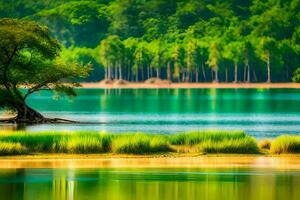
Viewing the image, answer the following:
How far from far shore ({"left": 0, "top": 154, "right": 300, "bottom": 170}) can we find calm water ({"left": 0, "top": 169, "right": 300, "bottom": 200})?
1392 mm

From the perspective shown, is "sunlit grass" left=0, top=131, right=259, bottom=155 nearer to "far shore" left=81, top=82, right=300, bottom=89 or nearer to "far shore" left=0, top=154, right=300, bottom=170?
"far shore" left=0, top=154, right=300, bottom=170

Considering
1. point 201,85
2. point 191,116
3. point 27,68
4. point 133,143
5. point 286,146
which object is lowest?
point 201,85

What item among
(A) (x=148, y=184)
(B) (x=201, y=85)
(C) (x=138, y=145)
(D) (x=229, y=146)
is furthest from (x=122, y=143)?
(B) (x=201, y=85)

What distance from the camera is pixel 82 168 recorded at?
1527 inches

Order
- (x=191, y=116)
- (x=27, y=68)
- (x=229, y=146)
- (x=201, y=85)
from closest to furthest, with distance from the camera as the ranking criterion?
1. (x=229, y=146)
2. (x=27, y=68)
3. (x=191, y=116)
4. (x=201, y=85)

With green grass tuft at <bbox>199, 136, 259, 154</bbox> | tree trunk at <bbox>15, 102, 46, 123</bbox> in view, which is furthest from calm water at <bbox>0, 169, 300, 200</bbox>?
tree trunk at <bbox>15, 102, 46, 123</bbox>

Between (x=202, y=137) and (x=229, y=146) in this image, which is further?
(x=202, y=137)

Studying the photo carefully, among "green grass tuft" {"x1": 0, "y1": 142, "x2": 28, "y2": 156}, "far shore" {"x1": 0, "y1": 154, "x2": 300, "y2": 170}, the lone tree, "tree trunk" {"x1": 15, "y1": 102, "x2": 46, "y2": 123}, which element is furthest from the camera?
"tree trunk" {"x1": 15, "y1": 102, "x2": 46, "y2": 123}

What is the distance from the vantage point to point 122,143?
4300 centimetres

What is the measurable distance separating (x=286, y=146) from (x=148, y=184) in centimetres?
1151

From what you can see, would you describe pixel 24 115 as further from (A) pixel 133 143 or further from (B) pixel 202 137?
(A) pixel 133 143

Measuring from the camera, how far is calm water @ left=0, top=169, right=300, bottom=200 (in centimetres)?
3062

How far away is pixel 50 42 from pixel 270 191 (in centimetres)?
3736

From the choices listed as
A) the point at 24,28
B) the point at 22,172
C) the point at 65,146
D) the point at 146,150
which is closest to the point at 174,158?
the point at 146,150
